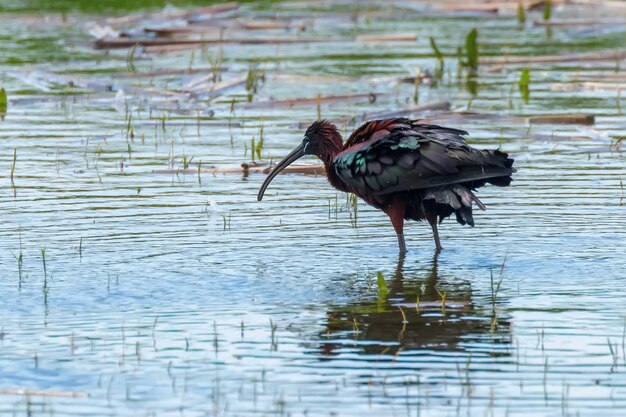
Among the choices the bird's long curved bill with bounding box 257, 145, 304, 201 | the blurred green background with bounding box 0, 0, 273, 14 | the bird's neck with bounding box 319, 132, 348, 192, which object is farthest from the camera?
the blurred green background with bounding box 0, 0, 273, 14

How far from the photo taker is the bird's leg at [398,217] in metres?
9.28

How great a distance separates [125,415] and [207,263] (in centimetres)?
295

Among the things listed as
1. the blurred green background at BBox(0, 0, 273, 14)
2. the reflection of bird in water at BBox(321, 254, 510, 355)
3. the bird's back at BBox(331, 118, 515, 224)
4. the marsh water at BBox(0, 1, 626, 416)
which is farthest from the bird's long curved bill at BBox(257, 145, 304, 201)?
the blurred green background at BBox(0, 0, 273, 14)

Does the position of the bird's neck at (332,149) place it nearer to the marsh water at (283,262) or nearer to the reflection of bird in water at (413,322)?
the marsh water at (283,262)

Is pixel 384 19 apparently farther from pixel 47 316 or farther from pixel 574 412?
pixel 574 412

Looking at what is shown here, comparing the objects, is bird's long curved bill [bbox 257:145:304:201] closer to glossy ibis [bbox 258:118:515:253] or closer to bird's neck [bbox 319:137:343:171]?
bird's neck [bbox 319:137:343:171]

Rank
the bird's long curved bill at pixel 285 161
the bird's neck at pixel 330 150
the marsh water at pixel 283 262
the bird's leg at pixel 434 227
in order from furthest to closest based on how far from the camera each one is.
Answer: the bird's long curved bill at pixel 285 161, the bird's neck at pixel 330 150, the bird's leg at pixel 434 227, the marsh water at pixel 283 262

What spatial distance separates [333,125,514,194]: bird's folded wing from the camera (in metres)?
8.84

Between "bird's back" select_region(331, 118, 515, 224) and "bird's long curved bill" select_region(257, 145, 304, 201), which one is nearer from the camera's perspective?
"bird's back" select_region(331, 118, 515, 224)

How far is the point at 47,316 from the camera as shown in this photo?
752cm

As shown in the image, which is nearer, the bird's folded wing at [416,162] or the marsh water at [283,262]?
the marsh water at [283,262]

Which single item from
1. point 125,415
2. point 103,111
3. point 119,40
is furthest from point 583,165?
point 119,40

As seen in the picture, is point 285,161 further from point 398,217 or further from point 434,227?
point 434,227

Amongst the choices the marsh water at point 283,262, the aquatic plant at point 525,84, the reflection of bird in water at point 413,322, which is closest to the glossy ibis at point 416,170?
the marsh water at point 283,262
